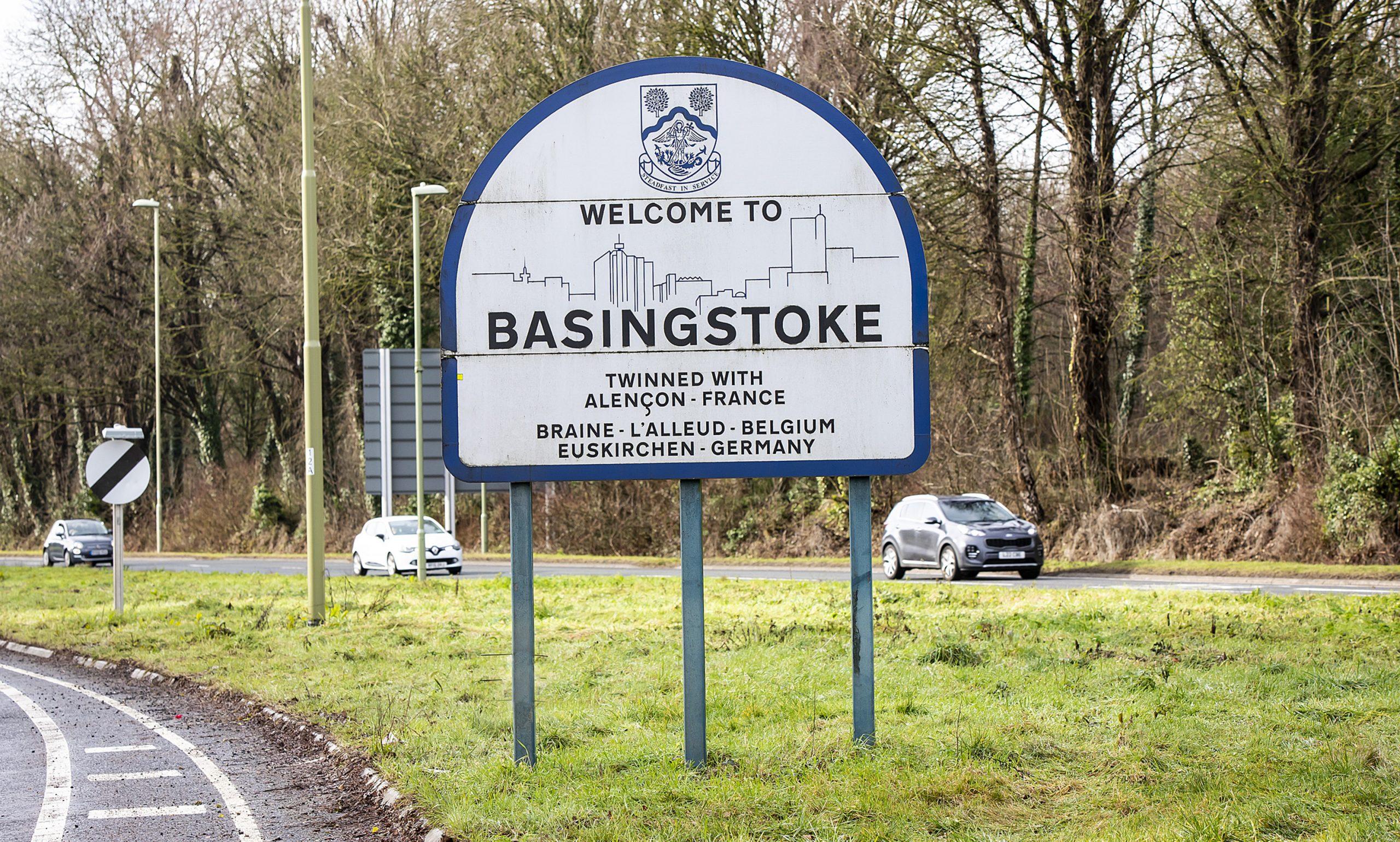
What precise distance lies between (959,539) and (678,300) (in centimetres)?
1653

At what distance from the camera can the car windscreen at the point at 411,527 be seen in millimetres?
29438

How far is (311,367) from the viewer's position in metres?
15.9

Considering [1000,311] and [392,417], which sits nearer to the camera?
[1000,311]

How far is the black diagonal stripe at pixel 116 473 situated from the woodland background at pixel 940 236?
16.8 metres

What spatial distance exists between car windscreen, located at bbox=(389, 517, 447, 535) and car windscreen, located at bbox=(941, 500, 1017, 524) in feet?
36.6

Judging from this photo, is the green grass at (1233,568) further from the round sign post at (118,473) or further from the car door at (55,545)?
the car door at (55,545)

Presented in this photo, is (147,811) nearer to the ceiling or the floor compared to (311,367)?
nearer to the floor

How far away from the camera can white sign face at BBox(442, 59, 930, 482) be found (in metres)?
7.80

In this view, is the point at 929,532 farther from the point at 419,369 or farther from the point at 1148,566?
the point at 419,369

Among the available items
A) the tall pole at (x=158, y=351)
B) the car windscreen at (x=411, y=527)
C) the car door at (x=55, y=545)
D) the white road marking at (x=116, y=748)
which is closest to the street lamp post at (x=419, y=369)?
the car windscreen at (x=411, y=527)

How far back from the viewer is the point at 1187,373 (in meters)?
28.3

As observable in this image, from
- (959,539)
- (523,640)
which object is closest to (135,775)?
(523,640)

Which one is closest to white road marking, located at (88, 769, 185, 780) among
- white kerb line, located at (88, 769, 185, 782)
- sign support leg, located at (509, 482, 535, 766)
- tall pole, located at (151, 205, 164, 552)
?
white kerb line, located at (88, 769, 185, 782)

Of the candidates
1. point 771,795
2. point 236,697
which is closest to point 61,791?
point 236,697
